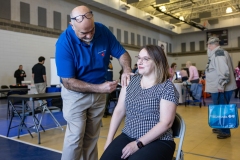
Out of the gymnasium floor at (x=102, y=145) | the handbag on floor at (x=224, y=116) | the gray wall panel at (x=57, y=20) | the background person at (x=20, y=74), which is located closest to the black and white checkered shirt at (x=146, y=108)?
the gymnasium floor at (x=102, y=145)

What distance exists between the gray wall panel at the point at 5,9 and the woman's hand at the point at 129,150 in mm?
9790

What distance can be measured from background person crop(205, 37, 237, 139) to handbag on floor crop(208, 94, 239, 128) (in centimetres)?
48

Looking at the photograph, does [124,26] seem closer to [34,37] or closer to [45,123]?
[34,37]

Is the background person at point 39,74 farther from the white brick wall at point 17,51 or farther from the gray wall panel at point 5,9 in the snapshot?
the gray wall panel at point 5,9

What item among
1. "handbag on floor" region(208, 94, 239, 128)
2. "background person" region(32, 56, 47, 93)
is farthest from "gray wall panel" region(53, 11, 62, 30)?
"handbag on floor" region(208, 94, 239, 128)

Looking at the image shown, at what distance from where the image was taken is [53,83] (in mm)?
9016

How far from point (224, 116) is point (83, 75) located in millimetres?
2073

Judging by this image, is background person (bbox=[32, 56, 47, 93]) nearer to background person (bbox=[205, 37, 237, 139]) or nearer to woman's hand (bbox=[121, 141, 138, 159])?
background person (bbox=[205, 37, 237, 139])

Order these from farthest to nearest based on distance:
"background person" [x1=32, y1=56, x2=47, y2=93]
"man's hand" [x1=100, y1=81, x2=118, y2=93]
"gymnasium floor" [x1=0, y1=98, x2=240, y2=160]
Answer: "background person" [x1=32, y1=56, x2=47, y2=93], "gymnasium floor" [x1=0, y1=98, x2=240, y2=160], "man's hand" [x1=100, y1=81, x2=118, y2=93]

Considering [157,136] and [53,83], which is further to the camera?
[53,83]

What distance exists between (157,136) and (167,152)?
0.35 ft

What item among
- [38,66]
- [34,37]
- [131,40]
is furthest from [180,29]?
[38,66]

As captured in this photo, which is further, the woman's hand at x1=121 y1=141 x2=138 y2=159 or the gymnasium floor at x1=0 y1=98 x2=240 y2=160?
the gymnasium floor at x1=0 y1=98 x2=240 y2=160

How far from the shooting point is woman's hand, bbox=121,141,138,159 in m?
1.34
